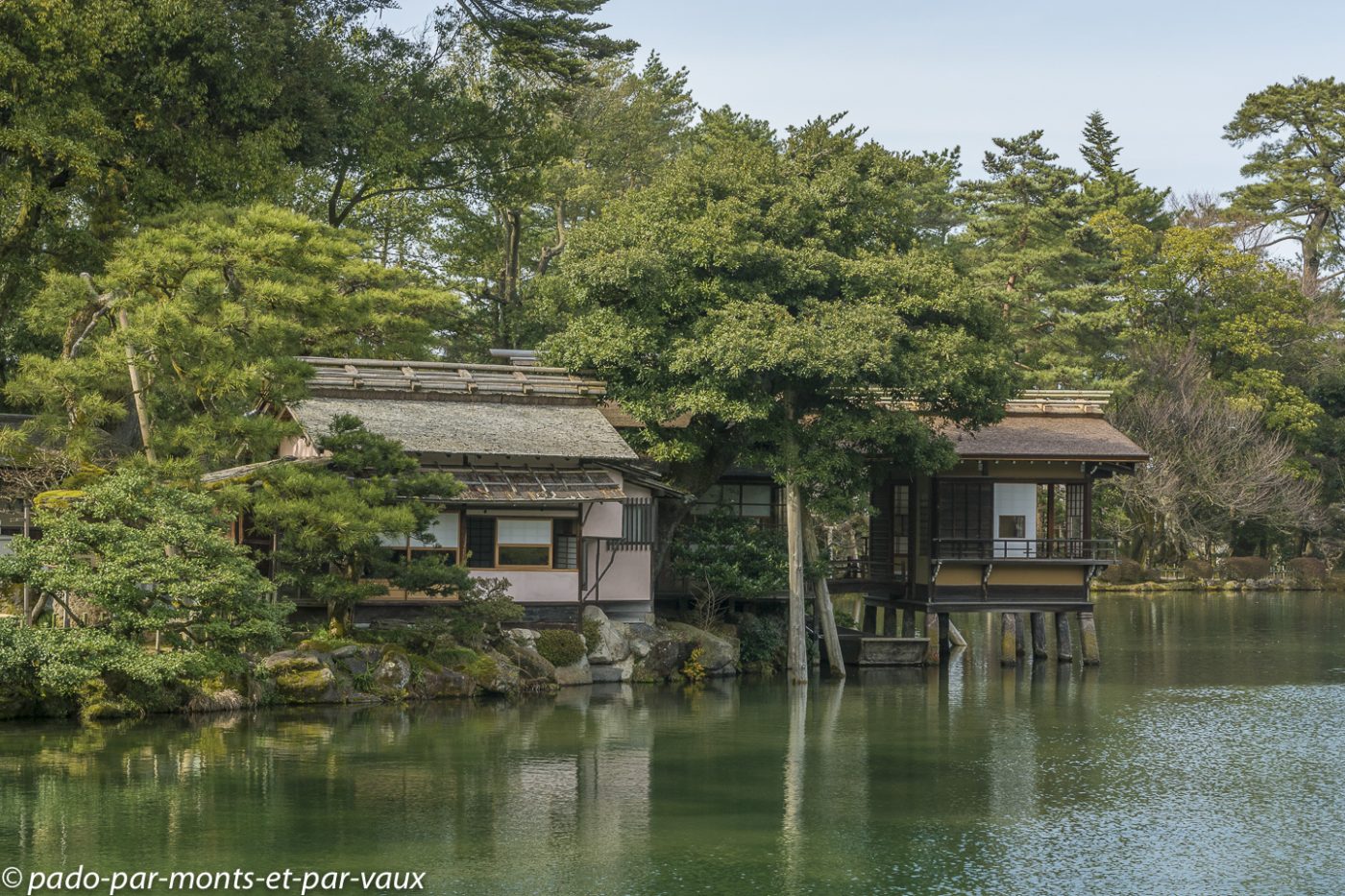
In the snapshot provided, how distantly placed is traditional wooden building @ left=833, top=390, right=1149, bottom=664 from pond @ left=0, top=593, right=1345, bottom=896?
4.83 meters

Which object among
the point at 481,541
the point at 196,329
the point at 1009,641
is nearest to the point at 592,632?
the point at 481,541

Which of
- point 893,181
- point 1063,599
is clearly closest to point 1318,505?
point 1063,599

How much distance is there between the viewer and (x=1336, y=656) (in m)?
37.8

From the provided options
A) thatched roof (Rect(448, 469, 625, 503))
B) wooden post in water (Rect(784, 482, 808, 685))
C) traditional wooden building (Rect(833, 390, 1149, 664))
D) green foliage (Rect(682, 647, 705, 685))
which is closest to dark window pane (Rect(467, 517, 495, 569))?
thatched roof (Rect(448, 469, 625, 503))

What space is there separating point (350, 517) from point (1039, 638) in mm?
19119

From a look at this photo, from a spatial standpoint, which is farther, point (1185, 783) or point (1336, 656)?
point (1336, 656)

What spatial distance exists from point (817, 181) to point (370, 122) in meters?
12.0

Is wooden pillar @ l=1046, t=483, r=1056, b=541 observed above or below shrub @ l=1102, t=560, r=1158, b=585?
above

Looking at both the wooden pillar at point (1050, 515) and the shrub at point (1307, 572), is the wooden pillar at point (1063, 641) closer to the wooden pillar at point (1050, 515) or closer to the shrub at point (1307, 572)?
the wooden pillar at point (1050, 515)

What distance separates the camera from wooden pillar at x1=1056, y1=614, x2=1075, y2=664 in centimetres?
3675

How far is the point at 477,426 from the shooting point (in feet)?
102

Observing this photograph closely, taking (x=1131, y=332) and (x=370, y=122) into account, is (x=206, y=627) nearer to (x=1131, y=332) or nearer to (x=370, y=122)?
(x=370, y=122)

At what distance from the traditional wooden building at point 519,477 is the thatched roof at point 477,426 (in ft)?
0.12

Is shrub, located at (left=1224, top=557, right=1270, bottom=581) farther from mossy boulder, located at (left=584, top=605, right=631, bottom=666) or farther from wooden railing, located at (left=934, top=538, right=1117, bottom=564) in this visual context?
mossy boulder, located at (left=584, top=605, right=631, bottom=666)
